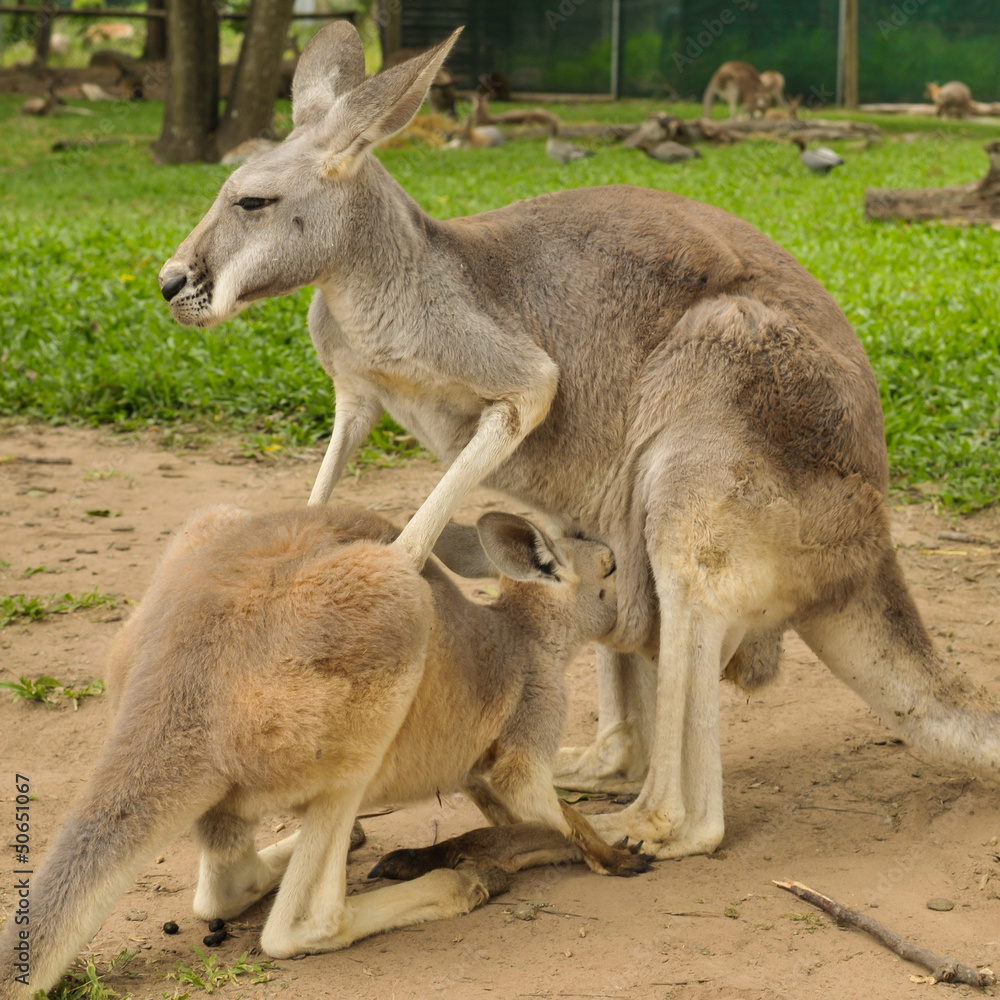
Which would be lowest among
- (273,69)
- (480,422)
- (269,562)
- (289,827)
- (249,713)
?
(289,827)

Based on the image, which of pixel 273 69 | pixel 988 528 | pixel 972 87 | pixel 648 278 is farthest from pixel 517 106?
pixel 648 278

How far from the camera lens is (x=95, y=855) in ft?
7.59

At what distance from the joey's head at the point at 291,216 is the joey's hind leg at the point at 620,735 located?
1.46 m

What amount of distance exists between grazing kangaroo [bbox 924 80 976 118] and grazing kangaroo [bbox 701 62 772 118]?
3.06m

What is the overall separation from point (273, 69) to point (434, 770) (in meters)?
11.6

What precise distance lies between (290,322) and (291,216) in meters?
4.02

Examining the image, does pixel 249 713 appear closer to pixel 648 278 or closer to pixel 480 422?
pixel 480 422

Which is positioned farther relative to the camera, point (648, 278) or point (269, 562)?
point (648, 278)

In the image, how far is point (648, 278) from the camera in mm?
3193

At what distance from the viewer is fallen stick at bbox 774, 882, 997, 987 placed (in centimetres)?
246

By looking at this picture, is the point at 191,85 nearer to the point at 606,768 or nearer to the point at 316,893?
the point at 606,768

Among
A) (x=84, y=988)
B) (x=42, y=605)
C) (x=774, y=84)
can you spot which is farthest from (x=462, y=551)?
(x=774, y=84)

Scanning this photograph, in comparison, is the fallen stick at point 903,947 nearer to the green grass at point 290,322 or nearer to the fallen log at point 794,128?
the green grass at point 290,322

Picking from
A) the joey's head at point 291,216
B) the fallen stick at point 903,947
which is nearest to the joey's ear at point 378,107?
the joey's head at point 291,216
